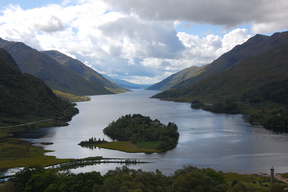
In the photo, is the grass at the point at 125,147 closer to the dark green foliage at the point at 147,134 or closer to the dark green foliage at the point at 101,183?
the dark green foliage at the point at 147,134

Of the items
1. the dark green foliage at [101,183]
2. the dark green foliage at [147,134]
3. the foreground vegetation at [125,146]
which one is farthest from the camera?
the dark green foliage at [147,134]

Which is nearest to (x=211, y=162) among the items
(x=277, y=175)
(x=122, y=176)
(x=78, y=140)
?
→ (x=277, y=175)

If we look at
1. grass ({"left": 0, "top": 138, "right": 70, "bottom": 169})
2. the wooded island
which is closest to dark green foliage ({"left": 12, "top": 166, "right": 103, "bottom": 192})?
grass ({"left": 0, "top": 138, "right": 70, "bottom": 169})

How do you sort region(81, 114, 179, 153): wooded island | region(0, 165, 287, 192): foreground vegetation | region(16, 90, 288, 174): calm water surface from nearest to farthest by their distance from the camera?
region(0, 165, 287, 192): foreground vegetation
region(16, 90, 288, 174): calm water surface
region(81, 114, 179, 153): wooded island

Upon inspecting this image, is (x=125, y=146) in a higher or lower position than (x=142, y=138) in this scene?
lower

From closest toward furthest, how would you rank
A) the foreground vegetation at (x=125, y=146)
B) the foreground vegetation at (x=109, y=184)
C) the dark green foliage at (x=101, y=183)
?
the foreground vegetation at (x=109, y=184), the dark green foliage at (x=101, y=183), the foreground vegetation at (x=125, y=146)

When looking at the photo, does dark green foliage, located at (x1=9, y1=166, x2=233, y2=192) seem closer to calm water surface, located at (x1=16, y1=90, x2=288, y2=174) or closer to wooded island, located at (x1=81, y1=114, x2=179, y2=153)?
calm water surface, located at (x1=16, y1=90, x2=288, y2=174)

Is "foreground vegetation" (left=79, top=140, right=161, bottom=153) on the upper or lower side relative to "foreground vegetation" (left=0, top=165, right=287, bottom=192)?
lower

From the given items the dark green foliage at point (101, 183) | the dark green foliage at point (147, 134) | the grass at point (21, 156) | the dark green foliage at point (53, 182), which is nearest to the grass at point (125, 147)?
the dark green foliage at point (147, 134)

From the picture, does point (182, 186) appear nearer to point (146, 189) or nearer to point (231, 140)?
point (146, 189)

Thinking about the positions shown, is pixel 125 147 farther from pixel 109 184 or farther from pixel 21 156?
pixel 109 184

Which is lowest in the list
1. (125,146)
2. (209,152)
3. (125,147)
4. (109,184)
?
(209,152)

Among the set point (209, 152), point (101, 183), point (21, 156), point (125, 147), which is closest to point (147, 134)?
point (125, 147)
